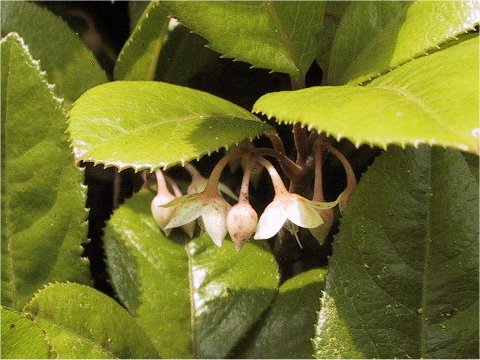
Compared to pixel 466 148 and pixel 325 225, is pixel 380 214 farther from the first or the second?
pixel 466 148

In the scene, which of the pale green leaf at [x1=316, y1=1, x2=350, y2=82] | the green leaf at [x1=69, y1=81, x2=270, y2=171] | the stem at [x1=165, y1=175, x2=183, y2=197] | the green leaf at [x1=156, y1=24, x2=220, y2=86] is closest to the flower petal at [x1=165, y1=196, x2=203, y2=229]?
the green leaf at [x1=69, y1=81, x2=270, y2=171]

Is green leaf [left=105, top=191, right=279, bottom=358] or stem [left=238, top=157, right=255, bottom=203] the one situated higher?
stem [left=238, top=157, right=255, bottom=203]

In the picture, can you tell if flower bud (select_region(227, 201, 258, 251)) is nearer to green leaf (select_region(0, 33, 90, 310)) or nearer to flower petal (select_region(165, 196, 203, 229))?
flower petal (select_region(165, 196, 203, 229))

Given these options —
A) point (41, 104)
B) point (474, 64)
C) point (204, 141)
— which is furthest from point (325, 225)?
point (41, 104)

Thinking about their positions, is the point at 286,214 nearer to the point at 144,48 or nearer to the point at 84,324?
the point at 84,324

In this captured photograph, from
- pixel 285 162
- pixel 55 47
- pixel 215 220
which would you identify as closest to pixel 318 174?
pixel 285 162

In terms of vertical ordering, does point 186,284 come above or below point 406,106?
below

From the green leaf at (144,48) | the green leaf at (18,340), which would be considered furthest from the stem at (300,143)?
the green leaf at (18,340)
